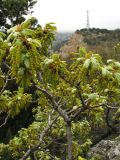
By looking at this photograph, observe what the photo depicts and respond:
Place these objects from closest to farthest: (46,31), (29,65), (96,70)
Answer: (29,65) → (96,70) → (46,31)

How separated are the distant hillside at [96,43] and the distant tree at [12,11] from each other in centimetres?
794

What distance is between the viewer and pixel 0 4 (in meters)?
32.1

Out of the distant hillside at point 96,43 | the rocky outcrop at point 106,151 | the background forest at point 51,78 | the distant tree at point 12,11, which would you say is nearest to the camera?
the background forest at point 51,78

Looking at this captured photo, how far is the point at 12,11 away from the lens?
32094 mm

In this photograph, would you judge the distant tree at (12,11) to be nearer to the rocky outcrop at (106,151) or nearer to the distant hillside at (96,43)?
the distant hillside at (96,43)

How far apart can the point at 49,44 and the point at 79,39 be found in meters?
61.7

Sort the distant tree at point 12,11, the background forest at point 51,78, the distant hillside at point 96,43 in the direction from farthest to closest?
the distant hillside at point 96,43 → the distant tree at point 12,11 → the background forest at point 51,78

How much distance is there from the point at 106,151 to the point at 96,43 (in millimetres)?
49207

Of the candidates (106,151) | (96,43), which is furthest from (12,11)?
(96,43)

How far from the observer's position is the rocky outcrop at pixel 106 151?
15.4 metres

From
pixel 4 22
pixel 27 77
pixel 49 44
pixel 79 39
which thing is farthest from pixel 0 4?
pixel 79 39

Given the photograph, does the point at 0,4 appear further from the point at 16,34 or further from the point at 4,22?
the point at 16,34

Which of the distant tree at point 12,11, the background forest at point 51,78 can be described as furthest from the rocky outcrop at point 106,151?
the distant tree at point 12,11

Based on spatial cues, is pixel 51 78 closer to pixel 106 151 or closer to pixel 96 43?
pixel 106 151
